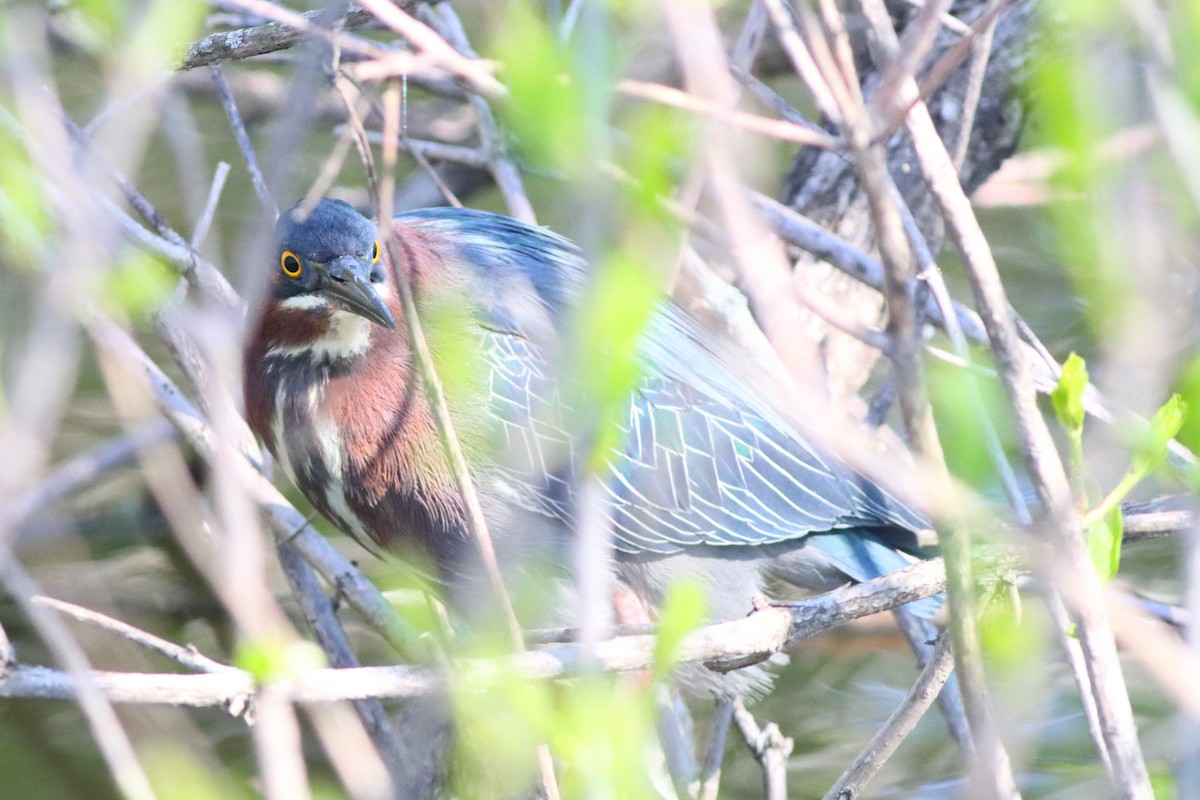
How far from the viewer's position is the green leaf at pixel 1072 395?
145 cm

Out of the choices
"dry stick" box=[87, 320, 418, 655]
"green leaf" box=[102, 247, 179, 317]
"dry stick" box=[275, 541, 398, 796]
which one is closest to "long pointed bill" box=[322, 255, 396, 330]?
"green leaf" box=[102, 247, 179, 317]

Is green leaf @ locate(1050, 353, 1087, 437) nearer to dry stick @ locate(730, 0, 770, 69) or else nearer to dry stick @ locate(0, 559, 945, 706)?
dry stick @ locate(0, 559, 945, 706)

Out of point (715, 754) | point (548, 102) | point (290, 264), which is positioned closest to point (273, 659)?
point (548, 102)

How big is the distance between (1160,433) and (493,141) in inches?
100

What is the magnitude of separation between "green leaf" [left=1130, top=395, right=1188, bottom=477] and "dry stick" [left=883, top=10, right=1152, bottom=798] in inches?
6.1

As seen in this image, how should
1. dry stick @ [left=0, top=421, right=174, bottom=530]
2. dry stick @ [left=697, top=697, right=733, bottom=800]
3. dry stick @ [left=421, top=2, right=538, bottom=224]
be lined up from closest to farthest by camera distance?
1. dry stick @ [left=697, top=697, right=733, bottom=800]
2. dry stick @ [left=0, top=421, right=174, bottom=530]
3. dry stick @ [left=421, top=2, right=538, bottom=224]

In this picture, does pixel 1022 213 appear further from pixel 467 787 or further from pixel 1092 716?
pixel 1092 716

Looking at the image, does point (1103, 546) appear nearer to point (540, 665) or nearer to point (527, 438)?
point (540, 665)

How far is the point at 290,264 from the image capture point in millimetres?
2773

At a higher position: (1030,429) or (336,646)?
(1030,429)

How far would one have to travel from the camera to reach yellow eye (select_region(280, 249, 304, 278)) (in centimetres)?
275

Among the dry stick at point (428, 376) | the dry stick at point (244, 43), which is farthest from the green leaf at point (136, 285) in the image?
the dry stick at point (428, 376)

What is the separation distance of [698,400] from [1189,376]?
1.74m

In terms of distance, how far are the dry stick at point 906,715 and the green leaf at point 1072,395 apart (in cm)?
59
